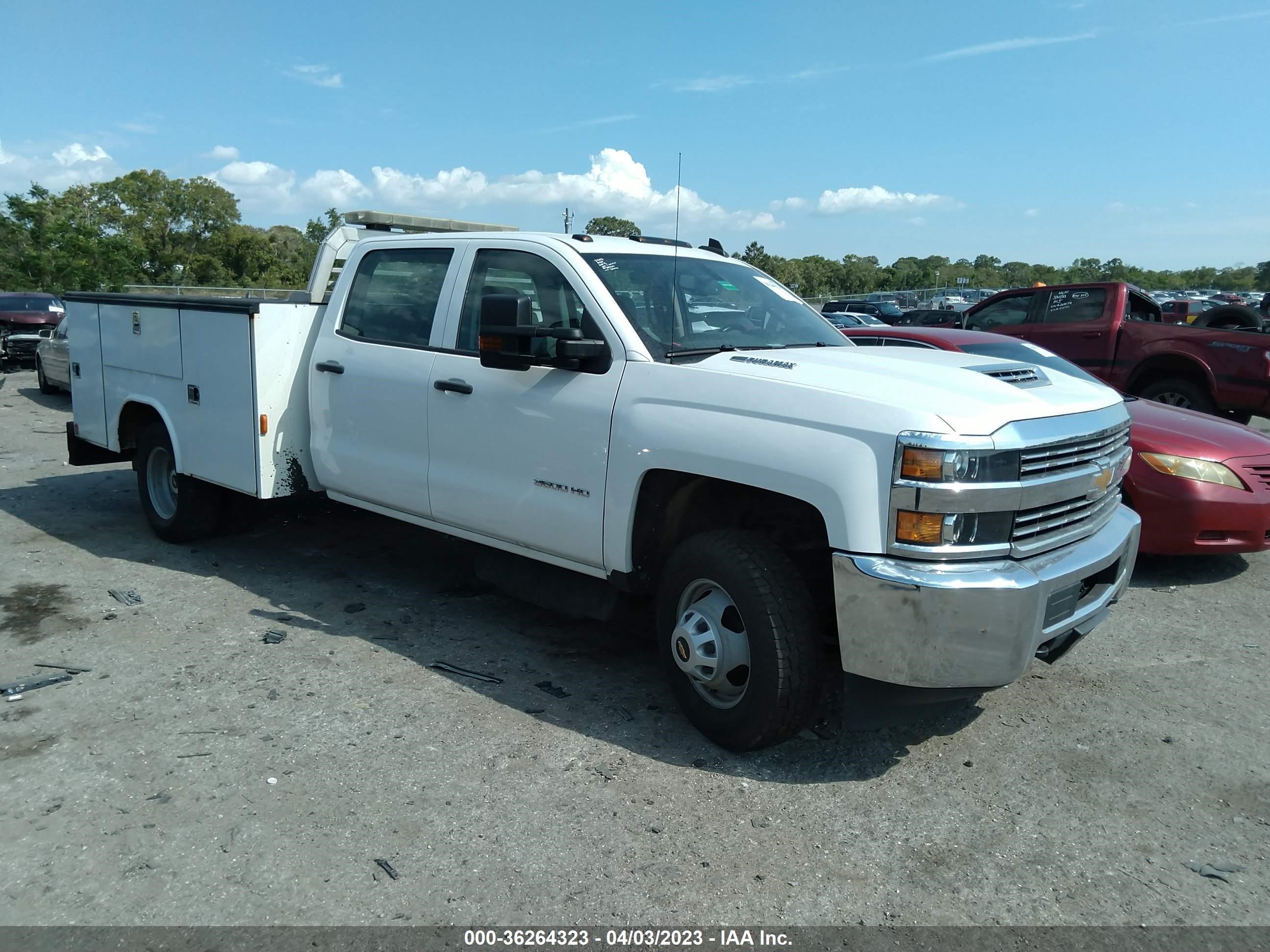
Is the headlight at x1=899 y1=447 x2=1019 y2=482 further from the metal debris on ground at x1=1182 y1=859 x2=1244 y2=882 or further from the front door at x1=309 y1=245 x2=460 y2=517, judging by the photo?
the front door at x1=309 y1=245 x2=460 y2=517

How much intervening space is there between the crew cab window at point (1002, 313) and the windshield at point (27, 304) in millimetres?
19072

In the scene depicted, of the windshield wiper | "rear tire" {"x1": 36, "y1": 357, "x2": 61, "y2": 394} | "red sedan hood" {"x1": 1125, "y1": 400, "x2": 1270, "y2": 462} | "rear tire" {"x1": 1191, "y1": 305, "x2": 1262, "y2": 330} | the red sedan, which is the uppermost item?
"rear tire" {"x1": 1191, "y1": 305, "x2": 1262, "y2": 330}

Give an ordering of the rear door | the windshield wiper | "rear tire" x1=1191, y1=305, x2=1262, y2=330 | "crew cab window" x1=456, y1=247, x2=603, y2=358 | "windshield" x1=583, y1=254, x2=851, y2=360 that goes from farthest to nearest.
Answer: "rear tire" x1=1191, y1=305, x2=1262, y2=330 → the rear door → "crew cab window" x1=456, y1=247, x2=603, y2=358 → "windshield" x1=583, y1=254, x2=851, y2=360 → the windshield wiper

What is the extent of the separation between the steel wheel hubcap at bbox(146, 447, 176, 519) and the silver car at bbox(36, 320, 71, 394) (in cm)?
928

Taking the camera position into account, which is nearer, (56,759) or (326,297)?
(56,759)

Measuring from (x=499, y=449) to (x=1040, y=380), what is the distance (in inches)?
96.1

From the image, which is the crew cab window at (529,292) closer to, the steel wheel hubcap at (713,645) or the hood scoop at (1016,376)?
the steel wheel hubcap at (713,645)

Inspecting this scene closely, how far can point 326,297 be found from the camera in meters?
6.19

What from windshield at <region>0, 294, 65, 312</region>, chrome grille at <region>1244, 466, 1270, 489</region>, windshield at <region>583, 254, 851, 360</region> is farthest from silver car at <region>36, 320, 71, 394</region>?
chrome grille at <region>1244, 466, 1270, 489</region>

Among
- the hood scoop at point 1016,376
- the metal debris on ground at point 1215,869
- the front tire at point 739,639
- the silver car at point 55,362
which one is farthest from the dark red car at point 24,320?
the metal debris on ground at point 1215,869

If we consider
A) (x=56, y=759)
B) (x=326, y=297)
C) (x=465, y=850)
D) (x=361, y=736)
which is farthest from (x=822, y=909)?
(x=326, y=297)

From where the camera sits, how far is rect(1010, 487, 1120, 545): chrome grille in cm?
343

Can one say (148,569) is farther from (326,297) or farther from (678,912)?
(678,912)

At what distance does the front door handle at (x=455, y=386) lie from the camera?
15.5ft
